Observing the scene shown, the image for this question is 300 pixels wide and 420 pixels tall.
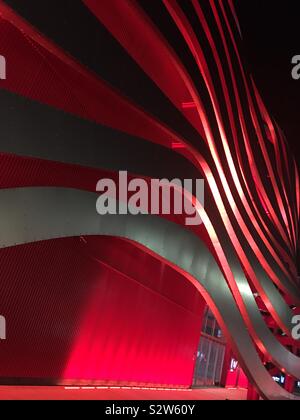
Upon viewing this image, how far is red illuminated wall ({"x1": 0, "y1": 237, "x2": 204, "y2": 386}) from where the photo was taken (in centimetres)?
1388

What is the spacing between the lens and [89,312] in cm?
1686

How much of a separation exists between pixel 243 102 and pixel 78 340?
17.8 metres

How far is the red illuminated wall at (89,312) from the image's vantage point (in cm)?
1388

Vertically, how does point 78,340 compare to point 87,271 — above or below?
below

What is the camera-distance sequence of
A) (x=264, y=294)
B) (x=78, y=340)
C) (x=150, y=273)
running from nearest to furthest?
(x=78, y=340) → (x=150, y=273) → (x=264, y=294)

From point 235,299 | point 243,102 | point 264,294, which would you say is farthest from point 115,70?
point 243,102

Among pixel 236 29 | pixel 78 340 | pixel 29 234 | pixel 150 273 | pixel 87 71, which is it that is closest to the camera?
pixel 29 234

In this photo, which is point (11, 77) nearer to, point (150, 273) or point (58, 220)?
point (58, 220)

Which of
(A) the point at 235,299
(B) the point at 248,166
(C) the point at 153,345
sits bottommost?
(C) the point at 153,345

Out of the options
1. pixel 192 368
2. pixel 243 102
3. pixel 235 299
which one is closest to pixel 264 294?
pixel 235 299

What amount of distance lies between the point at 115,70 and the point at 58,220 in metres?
3.91

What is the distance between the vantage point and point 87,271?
650 inches

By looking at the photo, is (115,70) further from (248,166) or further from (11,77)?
(248,166)

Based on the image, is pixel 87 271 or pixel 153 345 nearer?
pixel 87 271
